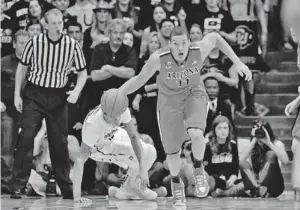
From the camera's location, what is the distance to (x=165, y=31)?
29.9 feet

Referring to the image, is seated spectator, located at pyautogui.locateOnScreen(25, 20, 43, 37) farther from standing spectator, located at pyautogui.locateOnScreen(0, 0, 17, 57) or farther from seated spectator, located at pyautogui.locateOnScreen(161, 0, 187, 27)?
seated spectator, located at pyautogui.locateOnScreen(161, 0, 187, 27)

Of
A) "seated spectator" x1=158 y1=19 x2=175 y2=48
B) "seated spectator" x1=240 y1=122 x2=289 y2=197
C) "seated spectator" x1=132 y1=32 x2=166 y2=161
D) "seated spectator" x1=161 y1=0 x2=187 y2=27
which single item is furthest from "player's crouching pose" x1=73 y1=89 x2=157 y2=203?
Result: "seated spectator" x1=161 y1=0 x2=187 y2=27

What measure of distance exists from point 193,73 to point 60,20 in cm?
179

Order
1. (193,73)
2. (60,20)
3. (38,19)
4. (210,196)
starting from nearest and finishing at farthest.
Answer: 1. (193,73)
2. (60,20)
3. (210,196)
4. (38,19)

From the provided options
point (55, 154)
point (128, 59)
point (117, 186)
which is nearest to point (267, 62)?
point (128, 59)

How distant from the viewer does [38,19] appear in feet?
31.4

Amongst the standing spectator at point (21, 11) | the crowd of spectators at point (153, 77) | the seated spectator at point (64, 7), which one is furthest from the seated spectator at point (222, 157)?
the standing spectator at point (21, 11)

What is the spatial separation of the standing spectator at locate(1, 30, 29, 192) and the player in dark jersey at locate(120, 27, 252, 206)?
9.67 feet

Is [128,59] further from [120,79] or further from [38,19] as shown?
[38,19]

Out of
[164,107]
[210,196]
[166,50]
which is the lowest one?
[210,196]

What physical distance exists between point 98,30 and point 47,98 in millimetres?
1739

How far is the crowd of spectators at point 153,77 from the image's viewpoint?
29.1ft

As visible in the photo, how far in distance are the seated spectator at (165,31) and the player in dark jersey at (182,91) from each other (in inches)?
82.8

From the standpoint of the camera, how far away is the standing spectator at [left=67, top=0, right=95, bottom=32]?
950 cm
